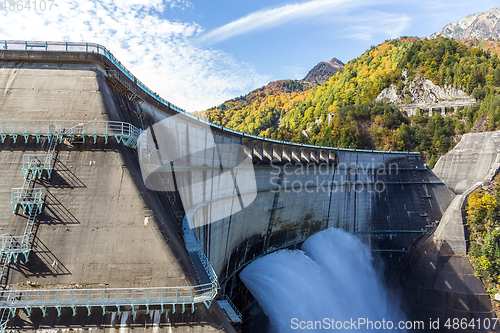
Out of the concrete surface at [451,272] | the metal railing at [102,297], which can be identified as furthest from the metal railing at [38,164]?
the concrete surface at [451,272]

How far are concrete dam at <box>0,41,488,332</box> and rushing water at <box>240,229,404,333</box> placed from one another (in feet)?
16.6

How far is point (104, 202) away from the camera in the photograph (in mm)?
12859

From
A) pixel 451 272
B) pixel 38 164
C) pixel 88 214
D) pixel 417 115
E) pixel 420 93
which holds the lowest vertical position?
pixel 451 272

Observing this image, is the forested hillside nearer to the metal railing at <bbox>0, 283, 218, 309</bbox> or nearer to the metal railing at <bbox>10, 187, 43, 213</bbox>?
the metal railing at <bbox>0, 283, 218, 309</bbox>

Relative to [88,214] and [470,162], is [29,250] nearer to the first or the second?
[88,214]

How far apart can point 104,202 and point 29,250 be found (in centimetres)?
313

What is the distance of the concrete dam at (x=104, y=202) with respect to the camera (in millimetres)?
10961

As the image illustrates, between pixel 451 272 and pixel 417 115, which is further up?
pixel 417 115

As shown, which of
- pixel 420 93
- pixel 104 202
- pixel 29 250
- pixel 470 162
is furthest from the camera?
pixel 420 93

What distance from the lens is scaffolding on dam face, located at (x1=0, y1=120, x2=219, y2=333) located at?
1068 cm

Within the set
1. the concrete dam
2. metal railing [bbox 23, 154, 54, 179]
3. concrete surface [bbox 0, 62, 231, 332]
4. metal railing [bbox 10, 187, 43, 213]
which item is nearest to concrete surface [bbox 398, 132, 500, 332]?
the concrete dam

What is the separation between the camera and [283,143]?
1313 inches

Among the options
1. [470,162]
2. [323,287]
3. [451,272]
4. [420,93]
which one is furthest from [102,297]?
[420,93]

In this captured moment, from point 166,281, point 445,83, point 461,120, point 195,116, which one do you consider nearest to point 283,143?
point 195,116
